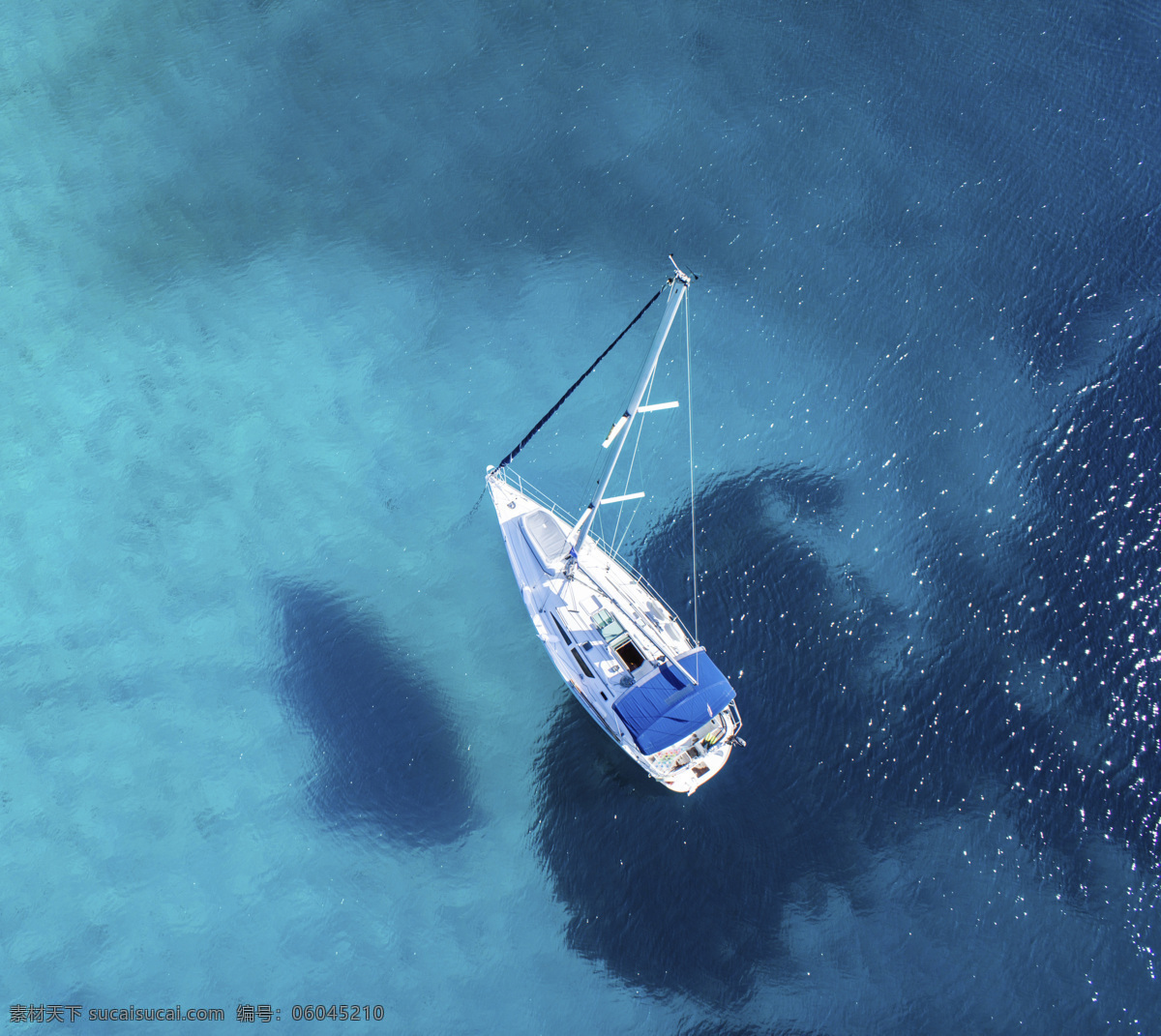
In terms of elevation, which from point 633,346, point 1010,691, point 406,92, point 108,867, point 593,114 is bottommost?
point 108,867

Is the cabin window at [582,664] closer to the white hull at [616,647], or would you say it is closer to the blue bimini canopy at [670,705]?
the white hull at [616,647]

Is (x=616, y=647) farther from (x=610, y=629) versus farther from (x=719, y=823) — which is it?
(x=719, y=823)

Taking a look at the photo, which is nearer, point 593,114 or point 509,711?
point 509,711

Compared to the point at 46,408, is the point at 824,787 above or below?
above

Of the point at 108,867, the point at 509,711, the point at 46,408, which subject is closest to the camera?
the point at 108,867

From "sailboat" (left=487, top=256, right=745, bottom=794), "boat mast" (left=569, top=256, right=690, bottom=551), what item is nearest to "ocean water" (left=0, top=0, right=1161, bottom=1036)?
"sailboat" (left=487, top=256, right=745, bottom=794)

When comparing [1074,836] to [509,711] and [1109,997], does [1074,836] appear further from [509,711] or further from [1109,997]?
[509,711]

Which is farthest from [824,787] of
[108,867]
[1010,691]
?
[108,867]
